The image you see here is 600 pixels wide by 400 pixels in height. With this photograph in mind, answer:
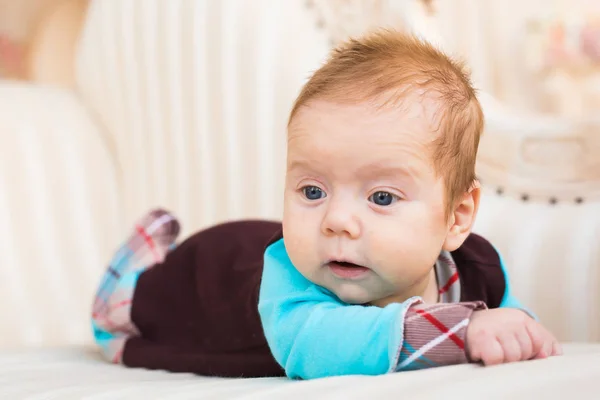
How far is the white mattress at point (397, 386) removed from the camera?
2.30 ft

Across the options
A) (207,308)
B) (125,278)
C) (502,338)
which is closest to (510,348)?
(502,338)

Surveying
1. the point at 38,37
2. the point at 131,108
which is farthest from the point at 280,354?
the point at 38,37

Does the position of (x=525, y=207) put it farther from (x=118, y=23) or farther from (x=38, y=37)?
(x=38, y=37)

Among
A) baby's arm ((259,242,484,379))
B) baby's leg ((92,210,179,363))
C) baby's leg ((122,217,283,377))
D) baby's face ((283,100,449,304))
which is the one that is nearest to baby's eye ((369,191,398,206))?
baby's face ((283,100,449,304))

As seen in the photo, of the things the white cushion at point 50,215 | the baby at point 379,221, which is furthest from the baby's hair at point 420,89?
the white cushion at point 50,215

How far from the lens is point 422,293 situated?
1.03 meters

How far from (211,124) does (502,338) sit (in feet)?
3.91

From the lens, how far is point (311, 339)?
881 mm

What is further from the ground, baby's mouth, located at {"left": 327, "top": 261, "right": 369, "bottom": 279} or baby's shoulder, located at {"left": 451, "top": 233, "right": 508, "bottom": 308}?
baby's mouth, located at {"left": 327, "top": 261, "right": 369, "bottom": 279}

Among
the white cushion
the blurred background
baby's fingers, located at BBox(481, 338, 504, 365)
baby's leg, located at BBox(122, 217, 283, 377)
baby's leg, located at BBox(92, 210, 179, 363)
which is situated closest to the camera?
baby's fingers, located at BBox(481, 338, 504, 365)

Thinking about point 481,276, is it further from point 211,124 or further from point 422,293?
point 211,124

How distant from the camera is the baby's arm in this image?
0.84 metres

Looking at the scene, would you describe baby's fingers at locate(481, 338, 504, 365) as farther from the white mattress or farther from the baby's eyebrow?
the baby's eyebrow

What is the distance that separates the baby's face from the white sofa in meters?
0.63
